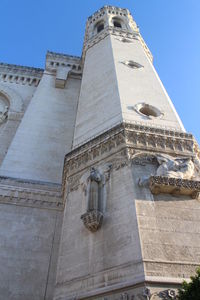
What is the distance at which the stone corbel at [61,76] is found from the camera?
1931 cm

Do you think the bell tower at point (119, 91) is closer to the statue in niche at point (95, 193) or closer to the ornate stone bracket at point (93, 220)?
the statue in niche at point (95, 193)

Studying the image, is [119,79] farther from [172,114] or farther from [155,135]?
[155,135]

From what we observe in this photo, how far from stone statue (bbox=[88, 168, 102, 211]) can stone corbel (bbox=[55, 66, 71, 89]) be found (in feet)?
38.5

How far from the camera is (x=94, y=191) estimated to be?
8.00m

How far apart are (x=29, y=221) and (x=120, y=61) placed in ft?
27.6

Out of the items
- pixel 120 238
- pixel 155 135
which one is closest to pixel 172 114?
pixel 155 135

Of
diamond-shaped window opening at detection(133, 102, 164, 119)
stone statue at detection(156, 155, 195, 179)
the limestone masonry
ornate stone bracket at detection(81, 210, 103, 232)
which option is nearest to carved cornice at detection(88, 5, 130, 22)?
the limestone masonry

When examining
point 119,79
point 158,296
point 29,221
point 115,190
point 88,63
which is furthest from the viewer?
point 88,63

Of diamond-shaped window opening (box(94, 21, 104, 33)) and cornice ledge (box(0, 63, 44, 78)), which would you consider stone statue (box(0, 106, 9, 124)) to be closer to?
cornice ledge (box(0, 63, 44, 78))

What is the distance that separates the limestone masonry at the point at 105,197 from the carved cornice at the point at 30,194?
0.11 ft

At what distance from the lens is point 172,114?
431 inches

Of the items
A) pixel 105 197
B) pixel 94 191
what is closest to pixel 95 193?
pixel 94 191

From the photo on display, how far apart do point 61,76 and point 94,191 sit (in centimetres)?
1322

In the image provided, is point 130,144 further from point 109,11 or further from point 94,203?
point 109,11
